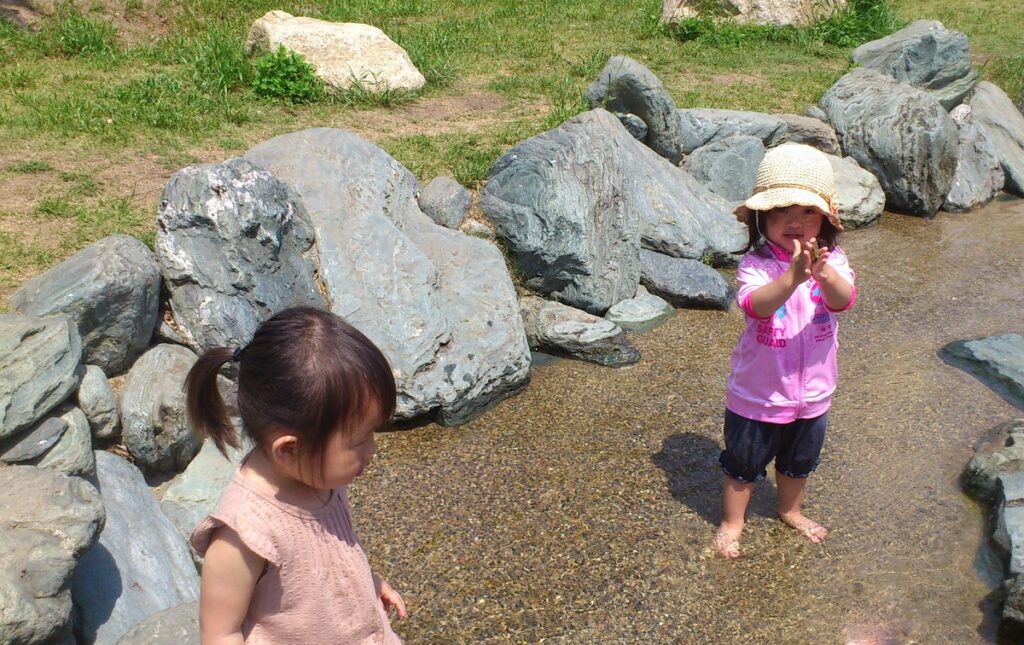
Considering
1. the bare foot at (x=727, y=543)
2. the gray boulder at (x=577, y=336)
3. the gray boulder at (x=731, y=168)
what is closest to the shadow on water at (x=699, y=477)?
the bare foot at (x=727, y=543)

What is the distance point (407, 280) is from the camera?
447cm

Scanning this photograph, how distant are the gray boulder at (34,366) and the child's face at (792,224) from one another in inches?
93.2

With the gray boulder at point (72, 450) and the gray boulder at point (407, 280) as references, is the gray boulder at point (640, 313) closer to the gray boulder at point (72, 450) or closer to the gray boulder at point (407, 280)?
the gray boulder at point (407, 280)

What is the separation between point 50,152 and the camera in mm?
5141

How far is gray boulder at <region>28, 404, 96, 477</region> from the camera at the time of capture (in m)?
3.08

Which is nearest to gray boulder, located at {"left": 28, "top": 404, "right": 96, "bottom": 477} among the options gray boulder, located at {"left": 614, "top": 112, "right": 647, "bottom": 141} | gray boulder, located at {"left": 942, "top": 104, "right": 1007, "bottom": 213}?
gray boulder, located at {"left": 614, "top": 112, "right": 647, "bottom": 141}

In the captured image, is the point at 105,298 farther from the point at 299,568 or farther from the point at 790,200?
the point at 790,200

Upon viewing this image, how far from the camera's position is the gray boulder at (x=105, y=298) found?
3.49 metres

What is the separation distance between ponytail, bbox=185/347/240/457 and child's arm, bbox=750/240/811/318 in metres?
1.64

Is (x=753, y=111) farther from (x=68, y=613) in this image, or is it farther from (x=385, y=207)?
(x=68, y=613)

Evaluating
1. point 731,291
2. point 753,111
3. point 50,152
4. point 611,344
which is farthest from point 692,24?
point 50,152

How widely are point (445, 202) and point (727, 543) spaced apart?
2559mm

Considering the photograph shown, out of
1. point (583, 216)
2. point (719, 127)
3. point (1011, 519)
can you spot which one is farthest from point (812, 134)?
point (1011, 519)

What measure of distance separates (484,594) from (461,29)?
Answer: 6801mm
